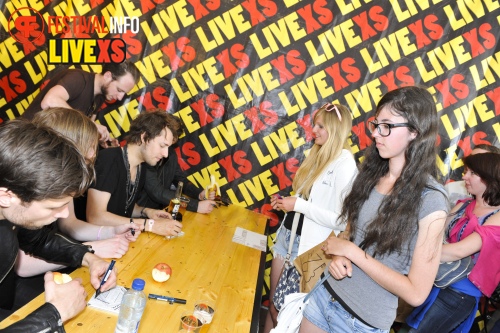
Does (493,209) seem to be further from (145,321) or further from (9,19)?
(9,19)

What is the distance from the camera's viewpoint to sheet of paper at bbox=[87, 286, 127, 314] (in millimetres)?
1533

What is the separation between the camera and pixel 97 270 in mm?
1732

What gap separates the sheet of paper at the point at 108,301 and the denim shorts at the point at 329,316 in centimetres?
76

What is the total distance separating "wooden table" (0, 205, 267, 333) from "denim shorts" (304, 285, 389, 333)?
0.24 m

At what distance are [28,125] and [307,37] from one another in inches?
111

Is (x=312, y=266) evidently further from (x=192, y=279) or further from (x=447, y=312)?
(x=447, y=312)

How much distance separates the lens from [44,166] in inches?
50.2

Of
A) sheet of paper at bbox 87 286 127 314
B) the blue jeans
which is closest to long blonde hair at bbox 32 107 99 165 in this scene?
sheet of paper at bbox 87 286 127 314

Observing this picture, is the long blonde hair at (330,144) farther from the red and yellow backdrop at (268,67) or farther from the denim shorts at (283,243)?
the red and yellow backdrop at (268,67)

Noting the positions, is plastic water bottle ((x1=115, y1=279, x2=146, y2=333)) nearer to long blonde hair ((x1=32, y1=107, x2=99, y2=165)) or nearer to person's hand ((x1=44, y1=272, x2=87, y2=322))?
person's hand ((x1=44, y1=272, x2=87, y2=322))

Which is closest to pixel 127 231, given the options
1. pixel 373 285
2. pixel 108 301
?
pixel 108 301

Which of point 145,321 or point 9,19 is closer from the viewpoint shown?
point 145,321

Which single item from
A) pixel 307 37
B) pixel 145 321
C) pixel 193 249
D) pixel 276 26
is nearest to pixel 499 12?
pixel 307 37

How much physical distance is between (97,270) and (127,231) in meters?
0.56
